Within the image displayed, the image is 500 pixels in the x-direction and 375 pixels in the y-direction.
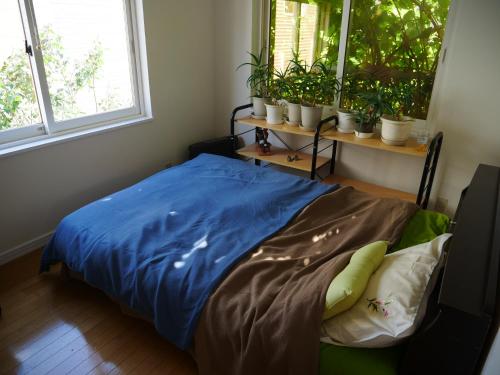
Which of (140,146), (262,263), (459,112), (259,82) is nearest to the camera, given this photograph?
(262,263)

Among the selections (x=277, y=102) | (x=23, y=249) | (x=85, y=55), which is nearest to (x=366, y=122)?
(x=277, y=102)

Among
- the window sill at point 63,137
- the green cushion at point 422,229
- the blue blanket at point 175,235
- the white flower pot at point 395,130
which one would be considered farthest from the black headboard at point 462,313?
the window sill at point 63,137

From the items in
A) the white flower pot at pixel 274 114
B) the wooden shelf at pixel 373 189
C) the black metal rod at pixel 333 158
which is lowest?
the wooden shelf at pixel 373 189

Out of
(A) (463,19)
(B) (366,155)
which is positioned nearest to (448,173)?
(B) (366,155)

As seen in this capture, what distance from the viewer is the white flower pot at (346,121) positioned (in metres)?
2.72

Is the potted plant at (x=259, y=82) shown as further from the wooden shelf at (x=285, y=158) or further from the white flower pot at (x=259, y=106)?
the wooden shelf at (x=285, y=158)

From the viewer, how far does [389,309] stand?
4.08 feet

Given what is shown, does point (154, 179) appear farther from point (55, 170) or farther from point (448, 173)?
point (448, 173)

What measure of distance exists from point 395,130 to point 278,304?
1.60 meters

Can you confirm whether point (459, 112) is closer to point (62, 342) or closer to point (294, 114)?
point (294, 114)

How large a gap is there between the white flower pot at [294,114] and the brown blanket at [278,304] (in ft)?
4.36

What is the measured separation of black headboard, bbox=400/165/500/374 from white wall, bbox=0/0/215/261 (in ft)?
7.57

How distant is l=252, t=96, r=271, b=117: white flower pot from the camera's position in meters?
3.13

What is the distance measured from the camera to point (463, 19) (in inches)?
91.3
